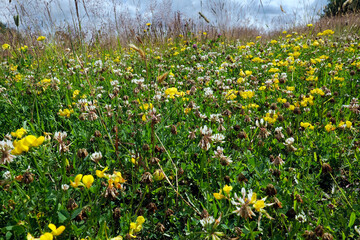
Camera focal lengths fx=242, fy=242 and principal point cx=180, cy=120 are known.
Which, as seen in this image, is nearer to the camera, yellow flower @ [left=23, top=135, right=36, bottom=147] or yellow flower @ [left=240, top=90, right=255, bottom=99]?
yellow flower @ [left=23, top=135, right=36, bottom=147]

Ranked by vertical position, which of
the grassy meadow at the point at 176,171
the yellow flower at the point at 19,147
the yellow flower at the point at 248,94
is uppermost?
the yellow flower at the point at 19,147

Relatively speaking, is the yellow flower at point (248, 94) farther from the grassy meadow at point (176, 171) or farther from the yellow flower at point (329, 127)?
the yellow flower at point (329, 127)

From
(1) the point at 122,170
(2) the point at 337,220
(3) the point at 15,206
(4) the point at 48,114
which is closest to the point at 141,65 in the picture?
(4) the point at 48,114

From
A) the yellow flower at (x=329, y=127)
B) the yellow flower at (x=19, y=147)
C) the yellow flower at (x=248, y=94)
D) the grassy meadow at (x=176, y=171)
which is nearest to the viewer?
the yellow flower at (x=19, y=147)

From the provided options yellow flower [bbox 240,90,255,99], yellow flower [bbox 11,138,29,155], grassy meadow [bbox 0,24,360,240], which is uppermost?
yellow flower [bbox 11,138,29,155]

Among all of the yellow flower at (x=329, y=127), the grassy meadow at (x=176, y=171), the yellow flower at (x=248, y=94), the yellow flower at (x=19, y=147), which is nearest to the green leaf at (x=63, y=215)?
the grassy meadow at (x=176, y=171)

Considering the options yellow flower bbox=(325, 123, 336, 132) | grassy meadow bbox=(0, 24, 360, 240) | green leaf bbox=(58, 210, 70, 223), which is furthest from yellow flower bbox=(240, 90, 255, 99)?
green leaf bbox=(58, 210, 70, 223)

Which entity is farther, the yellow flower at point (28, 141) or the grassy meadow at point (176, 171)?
the grassy meadow at point (176, 171)

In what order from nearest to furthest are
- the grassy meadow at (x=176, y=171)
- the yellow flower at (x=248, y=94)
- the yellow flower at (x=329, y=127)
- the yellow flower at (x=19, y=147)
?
the yellow flower at (x=19, y=147) < the grassy meadow at (x=176, y=171) < the yellow flower at (x=329, y=127) < the yellow flower at (x=248, y=94)

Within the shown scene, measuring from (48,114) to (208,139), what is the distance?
6.33 feet

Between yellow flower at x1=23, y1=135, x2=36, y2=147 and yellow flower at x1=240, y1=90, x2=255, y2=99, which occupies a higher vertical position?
yellow flower at x1=23, y1=135, x2=36, y2=147

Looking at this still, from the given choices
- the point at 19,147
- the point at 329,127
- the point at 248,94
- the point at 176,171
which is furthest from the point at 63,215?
the point at 329,127

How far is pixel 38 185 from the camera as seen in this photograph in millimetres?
1536

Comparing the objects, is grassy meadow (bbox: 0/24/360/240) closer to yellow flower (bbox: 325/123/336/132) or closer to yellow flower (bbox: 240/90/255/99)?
yellow flower (bbox: 325/123/336/132)
